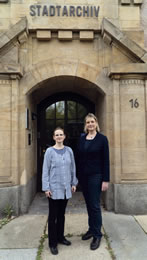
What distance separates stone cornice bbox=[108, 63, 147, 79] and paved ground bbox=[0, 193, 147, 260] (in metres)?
3.03

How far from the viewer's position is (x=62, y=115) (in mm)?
5809

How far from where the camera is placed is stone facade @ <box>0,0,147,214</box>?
4.10m

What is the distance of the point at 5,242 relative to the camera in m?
3.08

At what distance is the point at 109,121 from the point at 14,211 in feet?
9.31

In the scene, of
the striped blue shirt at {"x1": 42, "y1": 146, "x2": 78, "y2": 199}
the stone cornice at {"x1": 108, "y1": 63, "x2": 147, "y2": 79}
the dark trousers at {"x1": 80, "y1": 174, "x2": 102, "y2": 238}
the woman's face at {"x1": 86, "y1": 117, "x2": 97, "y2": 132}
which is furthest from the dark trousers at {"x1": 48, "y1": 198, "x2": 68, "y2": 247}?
the stone cornice at {"x1": 108, "y1": 63, "x2": 147, "y2": 79}

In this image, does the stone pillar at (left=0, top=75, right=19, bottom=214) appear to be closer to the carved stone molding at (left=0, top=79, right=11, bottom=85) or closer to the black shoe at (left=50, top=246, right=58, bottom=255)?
the carved stone molding at (left=0, top=79, right=11, bottom=85)

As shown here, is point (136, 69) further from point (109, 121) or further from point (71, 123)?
point (71, 123)

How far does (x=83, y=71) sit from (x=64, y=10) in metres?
1.45

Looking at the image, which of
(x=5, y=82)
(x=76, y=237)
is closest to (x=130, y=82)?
(x=5, y=82)

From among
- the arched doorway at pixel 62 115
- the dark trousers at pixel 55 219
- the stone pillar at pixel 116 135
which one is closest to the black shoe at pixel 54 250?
the dark trousers at pixel 55 219

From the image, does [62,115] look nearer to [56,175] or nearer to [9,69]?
[9,69]

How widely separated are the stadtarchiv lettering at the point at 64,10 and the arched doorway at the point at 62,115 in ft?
6.96

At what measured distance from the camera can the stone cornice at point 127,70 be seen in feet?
13.6

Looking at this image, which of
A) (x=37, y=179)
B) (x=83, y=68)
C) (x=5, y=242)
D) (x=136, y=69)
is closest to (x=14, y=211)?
(x=5, y=242)
